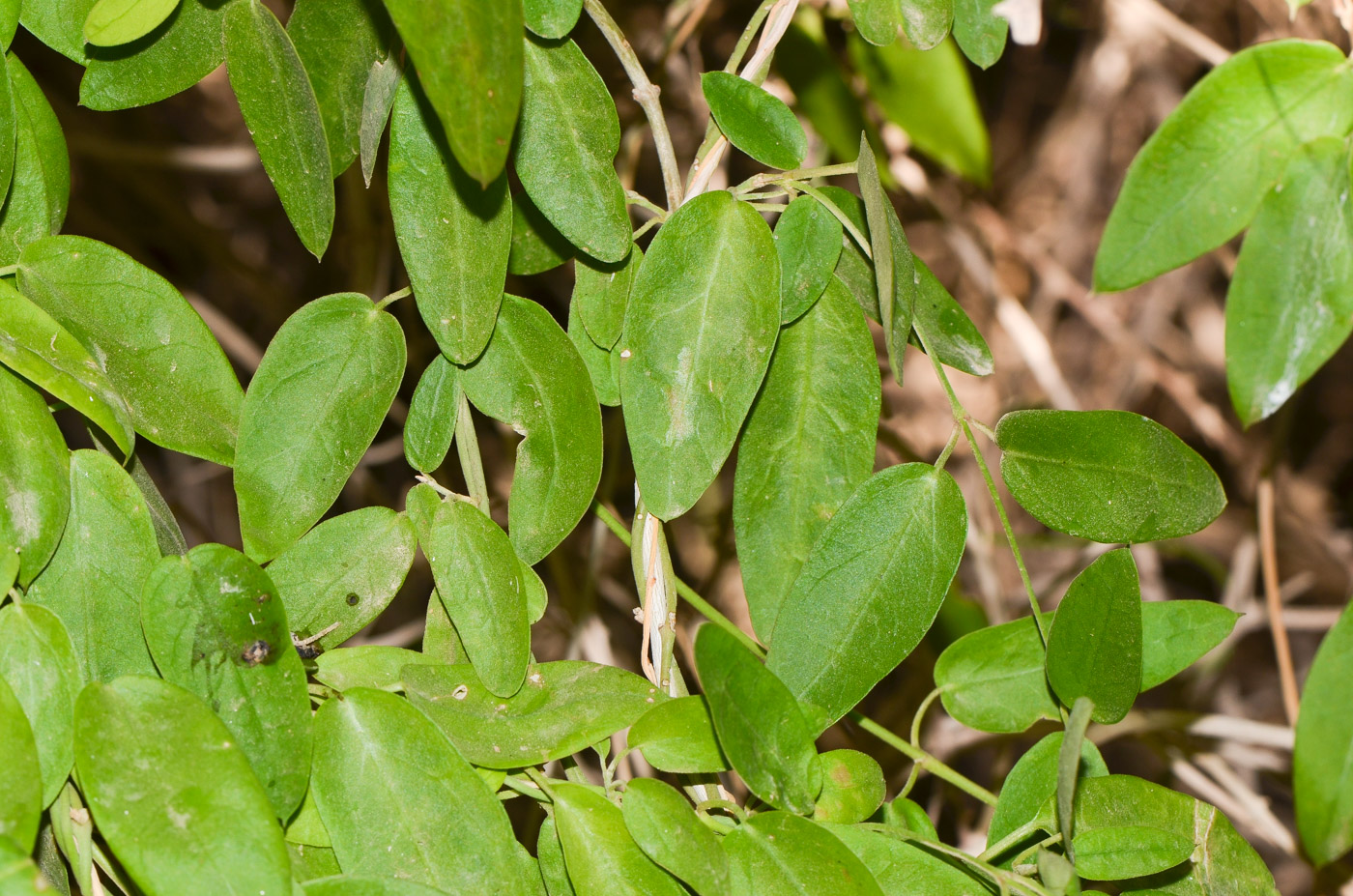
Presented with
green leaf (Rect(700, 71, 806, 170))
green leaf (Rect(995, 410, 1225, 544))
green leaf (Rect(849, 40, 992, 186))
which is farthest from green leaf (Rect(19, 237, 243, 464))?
green leaf (Rect(849, 40, 992, 186))

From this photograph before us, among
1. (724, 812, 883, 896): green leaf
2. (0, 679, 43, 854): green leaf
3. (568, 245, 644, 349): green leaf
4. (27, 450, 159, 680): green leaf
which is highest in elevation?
(568, 245, 644, 349): green leaf

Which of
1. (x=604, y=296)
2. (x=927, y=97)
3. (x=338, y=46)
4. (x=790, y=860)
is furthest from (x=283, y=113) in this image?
(x=927, y=97)

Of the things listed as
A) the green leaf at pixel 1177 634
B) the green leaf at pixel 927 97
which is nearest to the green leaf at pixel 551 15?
the green leaf at pixel 1177 634

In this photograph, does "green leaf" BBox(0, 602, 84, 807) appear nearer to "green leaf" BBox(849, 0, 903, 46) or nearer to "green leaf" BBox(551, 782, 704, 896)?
"green leaf" BBox(551, 782, 704, 896)

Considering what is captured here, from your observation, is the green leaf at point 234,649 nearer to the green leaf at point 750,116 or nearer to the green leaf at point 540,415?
the green leaf at point 540,415

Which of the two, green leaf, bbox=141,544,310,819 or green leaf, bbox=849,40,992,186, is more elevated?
green leaf, bbox=849,40,992,186

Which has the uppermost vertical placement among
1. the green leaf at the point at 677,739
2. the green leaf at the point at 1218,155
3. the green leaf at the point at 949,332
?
the green leaf at the point at 1218,155

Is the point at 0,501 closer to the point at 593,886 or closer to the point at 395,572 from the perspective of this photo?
the point at 395,572
